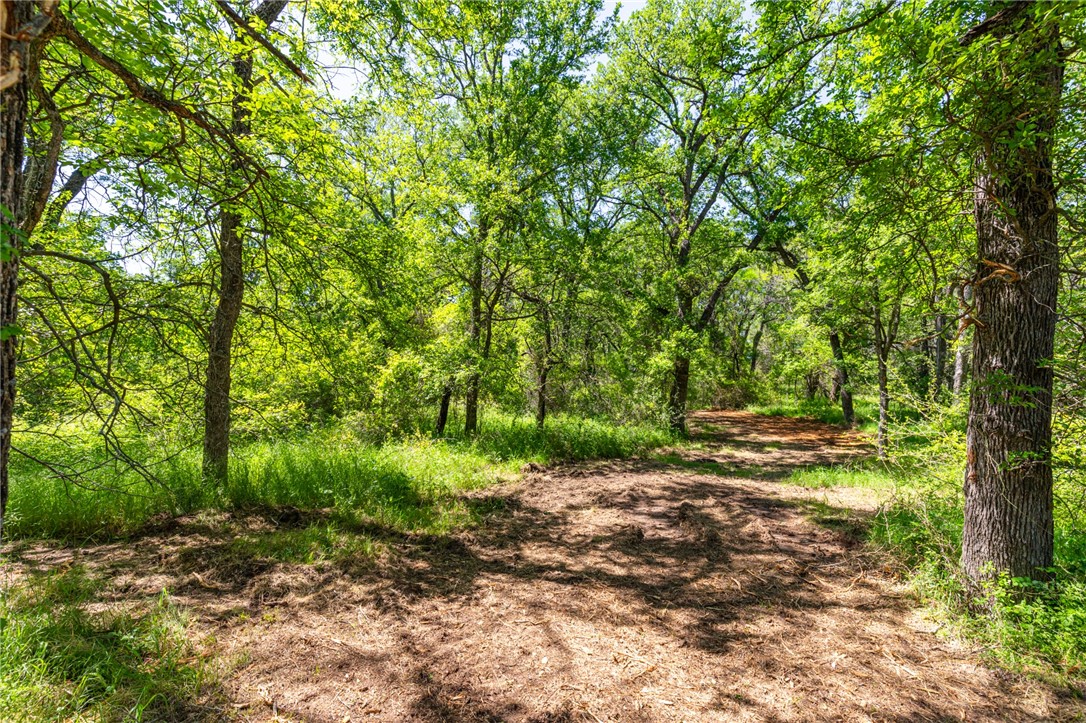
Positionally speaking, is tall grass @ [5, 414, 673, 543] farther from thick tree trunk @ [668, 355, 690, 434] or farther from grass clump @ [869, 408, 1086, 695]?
thick tree trunk @ [668, 355, 690, 434]

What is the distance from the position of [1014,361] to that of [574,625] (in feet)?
12.7

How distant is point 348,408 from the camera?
32.4 ft

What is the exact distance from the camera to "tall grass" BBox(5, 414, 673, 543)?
4.46 meters

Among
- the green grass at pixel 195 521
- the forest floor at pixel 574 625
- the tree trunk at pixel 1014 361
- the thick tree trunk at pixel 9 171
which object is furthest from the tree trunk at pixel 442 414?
the tree trunk at pixel 1014 361

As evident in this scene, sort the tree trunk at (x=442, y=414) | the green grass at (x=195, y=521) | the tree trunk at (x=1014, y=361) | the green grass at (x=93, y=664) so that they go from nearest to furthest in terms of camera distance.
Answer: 1. the green grass at (x=93, y=664)
2. the green grass at (x=195, y=521)
3. the tree trunk at (x=1014, y=361)
4. the tree trunk at (x=442, y=414)

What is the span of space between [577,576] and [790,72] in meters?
4.97

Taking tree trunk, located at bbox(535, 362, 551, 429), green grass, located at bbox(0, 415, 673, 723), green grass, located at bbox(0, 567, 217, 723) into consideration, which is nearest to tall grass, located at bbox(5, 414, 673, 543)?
green grass, located at bbox(0, 415, 673, 723)

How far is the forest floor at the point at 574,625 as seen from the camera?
2.57m

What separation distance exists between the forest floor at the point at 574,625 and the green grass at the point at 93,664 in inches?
6.6

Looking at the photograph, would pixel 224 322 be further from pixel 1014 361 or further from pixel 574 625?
pixel 1014 361

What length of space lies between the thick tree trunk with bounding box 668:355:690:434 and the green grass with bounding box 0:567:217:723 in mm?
11858

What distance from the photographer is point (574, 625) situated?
3.46m

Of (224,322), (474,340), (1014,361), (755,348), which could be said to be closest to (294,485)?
(224,322)

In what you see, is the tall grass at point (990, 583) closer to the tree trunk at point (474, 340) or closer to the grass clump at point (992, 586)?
the grass clump at point (992, 586)
